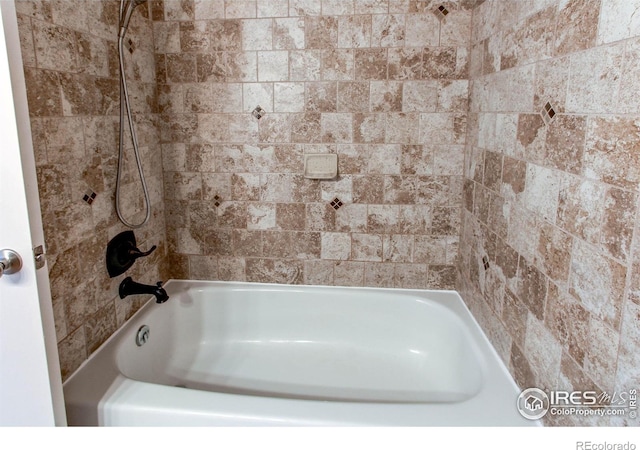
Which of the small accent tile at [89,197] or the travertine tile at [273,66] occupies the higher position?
the travertine tile at [273,66]

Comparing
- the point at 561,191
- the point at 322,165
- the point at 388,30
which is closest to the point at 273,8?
the point at 388,30

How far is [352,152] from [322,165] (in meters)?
0.17

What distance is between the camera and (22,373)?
1197mm

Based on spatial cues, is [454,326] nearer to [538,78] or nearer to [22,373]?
[538,78]

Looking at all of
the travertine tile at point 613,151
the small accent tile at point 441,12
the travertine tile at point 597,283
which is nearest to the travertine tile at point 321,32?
the small accent tile at point 441,12

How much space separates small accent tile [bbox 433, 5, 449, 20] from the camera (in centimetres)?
203

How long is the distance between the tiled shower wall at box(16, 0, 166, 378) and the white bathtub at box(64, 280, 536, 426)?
194mm

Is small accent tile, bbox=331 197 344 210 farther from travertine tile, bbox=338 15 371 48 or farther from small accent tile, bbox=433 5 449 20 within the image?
small accent tile, bbox=433 5 449 20

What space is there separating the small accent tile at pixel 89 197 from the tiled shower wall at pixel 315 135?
67cm

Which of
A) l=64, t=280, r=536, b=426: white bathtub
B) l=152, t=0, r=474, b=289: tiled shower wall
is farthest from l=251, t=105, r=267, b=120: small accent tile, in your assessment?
l=64, t=280, r=536, b=426: white bathtub

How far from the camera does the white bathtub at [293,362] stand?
139cm

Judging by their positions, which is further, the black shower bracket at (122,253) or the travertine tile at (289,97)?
the travertine tile at (289,97)

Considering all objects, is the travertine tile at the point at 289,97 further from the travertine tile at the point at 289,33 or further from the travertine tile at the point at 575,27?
the travertine tile at the point at 575,27

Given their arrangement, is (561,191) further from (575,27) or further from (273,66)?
(273,66)
